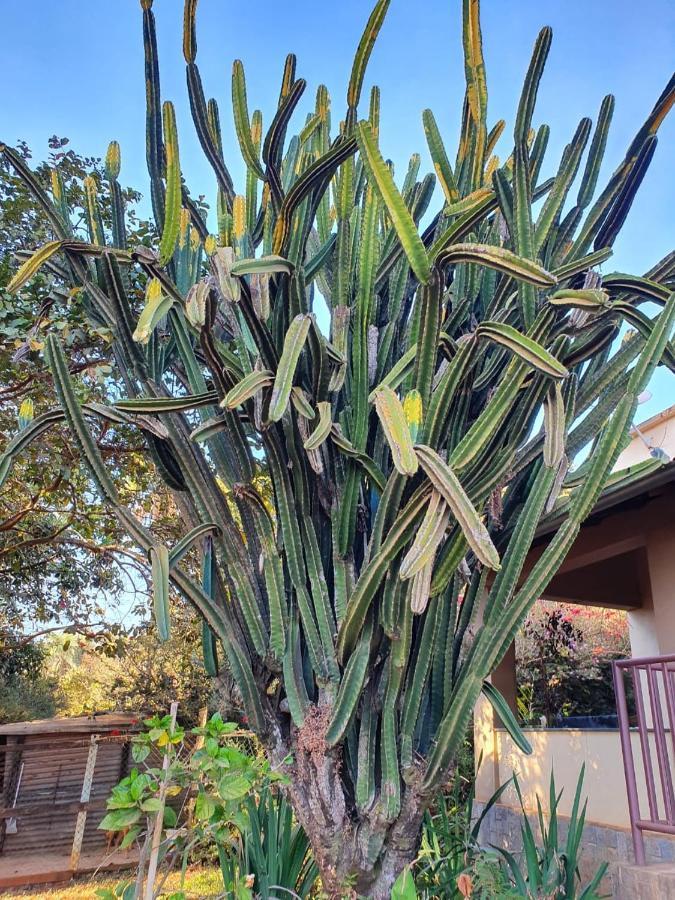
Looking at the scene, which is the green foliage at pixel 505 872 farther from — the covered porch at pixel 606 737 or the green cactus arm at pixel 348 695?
the green cactus arm at pixel 348 695

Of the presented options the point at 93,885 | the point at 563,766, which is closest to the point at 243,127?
the point at 563,766

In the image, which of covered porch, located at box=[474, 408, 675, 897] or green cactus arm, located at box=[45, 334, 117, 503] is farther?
covered porch, located at box=[474, 408, 675, 897]

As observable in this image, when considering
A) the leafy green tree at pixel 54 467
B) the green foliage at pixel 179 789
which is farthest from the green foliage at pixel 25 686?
the green foliage at pixel 179 789

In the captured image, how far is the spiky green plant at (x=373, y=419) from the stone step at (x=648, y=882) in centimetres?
91

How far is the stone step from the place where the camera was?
8.44 feet

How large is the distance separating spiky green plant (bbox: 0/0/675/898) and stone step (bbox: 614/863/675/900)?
91cm

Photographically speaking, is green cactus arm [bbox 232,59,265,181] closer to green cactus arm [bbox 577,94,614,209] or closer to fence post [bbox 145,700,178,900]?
green cactus arm [bbox 577,94,614,209]

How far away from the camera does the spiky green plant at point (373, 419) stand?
241cm

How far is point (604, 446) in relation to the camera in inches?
97.6

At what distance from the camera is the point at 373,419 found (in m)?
2.99

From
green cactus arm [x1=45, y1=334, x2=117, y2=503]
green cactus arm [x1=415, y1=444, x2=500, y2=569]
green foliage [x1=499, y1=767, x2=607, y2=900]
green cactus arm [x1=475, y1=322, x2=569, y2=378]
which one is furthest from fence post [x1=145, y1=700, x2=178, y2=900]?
green foliage [x1=499, y1=767, x2=607, y2=900]

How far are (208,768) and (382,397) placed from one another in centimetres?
126

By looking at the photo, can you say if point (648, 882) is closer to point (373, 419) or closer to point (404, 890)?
point (404, 890)

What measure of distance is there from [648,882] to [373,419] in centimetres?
214
